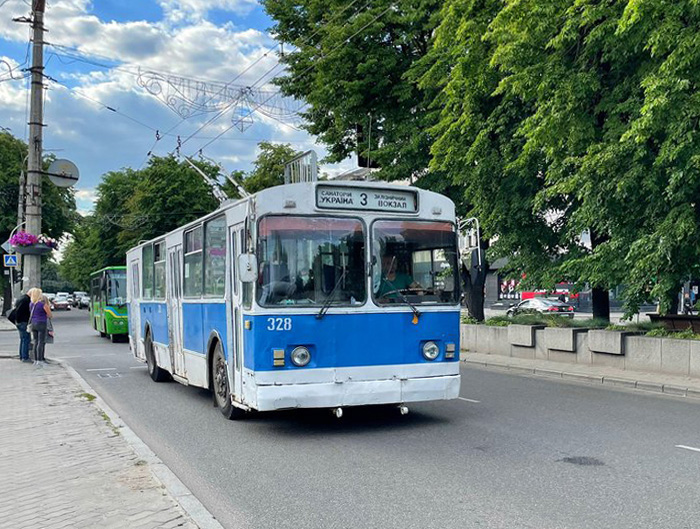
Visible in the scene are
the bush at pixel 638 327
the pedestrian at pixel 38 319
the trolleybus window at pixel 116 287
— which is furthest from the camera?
the trolleybus window at pixel 116 287

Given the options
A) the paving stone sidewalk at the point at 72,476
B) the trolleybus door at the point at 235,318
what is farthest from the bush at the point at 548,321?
the paving stone sidewalk at the point at 72,476

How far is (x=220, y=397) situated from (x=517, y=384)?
629cm

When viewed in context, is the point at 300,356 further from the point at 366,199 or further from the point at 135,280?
the point at 135,280

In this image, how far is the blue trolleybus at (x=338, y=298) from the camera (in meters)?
8.58

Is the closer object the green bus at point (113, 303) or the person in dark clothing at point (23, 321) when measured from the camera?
the person in dark clothing at point (23, 321)

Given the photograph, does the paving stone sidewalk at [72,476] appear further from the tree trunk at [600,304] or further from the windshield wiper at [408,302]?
the tree trunk at [600,304]

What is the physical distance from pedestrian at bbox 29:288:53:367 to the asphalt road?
5.76 metres

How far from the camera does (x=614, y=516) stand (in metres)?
5.58

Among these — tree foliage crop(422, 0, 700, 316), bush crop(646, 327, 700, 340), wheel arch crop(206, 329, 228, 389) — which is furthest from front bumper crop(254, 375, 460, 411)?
bush crop(646, 327, 700, 340)

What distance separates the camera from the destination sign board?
896cm

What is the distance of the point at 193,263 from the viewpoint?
38.9 ft

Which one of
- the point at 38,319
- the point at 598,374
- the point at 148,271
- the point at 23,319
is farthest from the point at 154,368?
the point at 598,374

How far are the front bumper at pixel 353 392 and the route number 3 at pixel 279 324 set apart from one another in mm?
646

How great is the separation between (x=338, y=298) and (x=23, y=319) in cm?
1259
